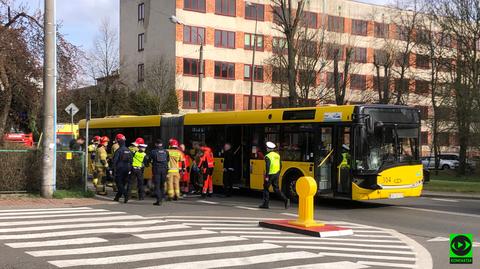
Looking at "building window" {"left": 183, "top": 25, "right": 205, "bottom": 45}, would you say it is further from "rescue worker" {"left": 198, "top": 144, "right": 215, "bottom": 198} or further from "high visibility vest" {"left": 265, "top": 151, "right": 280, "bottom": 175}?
"high visibility vest" {"left": 265, "top": 151, "right": 280, "bottom": 175}

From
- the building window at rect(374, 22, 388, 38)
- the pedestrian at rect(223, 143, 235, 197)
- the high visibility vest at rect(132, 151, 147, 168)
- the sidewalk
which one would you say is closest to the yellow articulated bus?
the pedestrian at rect(223, 143, 235, 197)

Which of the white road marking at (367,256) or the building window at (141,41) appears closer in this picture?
the white road marking at (367,256)

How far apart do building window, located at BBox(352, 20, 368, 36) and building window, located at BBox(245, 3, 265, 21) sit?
11.3 m

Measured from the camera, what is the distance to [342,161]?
15914 millimetres

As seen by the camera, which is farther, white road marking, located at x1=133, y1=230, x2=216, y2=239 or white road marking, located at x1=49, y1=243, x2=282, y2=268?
white road marking, located at x1=133, y1=230, x2=216, y2=239

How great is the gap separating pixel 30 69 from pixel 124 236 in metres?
13.8

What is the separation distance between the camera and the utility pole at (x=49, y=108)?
56.0 feet

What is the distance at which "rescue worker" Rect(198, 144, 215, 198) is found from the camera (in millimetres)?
18500

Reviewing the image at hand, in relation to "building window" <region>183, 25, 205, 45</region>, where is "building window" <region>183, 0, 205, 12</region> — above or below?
above

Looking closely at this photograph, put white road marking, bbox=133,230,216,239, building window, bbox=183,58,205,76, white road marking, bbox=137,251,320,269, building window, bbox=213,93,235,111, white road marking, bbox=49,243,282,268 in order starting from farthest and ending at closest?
building window, bbox=213,93,235,111
building window, bbox=183,58,205,76
white road marking, bbox=133,230,216,239
white road marking, bbox=49,243,282,268
white road marking, bbox=137,251,320,269

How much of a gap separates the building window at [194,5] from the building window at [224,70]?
18.1ft

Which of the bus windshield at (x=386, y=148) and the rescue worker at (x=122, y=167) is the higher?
the bus windshield at (x=386, y=148)

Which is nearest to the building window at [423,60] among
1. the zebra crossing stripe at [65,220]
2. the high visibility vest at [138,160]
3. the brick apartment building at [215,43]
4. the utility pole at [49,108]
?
the brick apartment building at [215,43]

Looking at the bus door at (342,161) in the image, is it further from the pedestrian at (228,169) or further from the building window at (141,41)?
the building window at (141,41)
